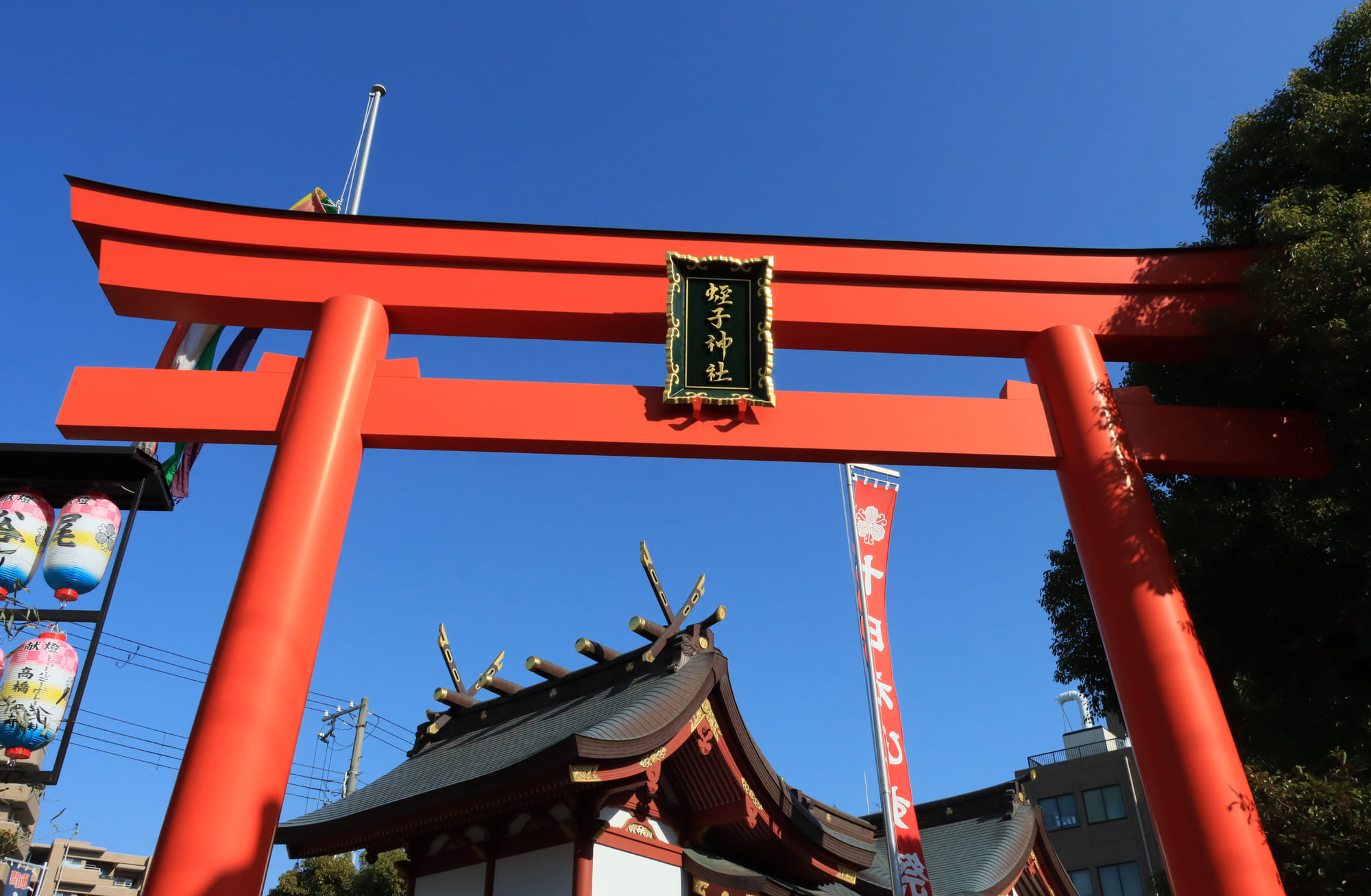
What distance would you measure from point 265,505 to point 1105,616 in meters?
5.13

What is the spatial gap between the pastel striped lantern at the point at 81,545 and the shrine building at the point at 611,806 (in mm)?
3149

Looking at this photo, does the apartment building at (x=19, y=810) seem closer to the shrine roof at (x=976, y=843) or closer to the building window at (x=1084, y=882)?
the shrine roof at (x=976, y=843)

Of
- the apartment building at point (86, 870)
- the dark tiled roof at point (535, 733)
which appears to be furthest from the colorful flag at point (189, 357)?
the apartment building at point (86, 870)

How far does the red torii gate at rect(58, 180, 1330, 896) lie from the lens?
5.01m

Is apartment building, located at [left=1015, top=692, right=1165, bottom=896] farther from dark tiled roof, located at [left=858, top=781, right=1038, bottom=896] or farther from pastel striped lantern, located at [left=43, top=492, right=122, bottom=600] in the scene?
pastel striped lantern, located at [left=43, top=492, right=122, bottom=600]

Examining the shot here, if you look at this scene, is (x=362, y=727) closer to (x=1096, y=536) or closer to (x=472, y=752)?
(x=472, y=752)

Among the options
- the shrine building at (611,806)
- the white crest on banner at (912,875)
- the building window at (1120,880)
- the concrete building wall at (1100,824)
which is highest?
the concrete building wall at (1100,824)

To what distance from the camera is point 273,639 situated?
4.96 m

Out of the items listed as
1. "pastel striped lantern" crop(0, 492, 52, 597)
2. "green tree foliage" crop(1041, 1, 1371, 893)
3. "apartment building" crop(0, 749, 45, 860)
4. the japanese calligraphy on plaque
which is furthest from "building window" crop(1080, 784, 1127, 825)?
"pastel striped lantern" crop(0, 492, 52, 597)

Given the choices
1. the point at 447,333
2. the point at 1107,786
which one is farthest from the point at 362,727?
the point at 1107,786

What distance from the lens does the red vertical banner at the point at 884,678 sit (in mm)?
6305

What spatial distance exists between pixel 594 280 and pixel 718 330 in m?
1.03

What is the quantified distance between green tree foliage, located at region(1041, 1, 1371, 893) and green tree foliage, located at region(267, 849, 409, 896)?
14354mm

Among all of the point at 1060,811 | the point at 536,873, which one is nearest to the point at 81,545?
the point at 536,873
